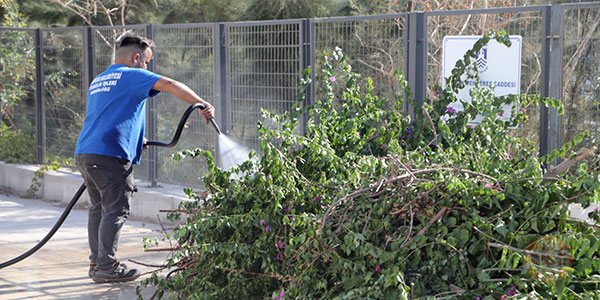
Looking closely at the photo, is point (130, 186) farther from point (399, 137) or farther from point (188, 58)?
point (188, 58)

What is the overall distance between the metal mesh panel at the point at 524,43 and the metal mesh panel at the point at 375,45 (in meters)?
0.27

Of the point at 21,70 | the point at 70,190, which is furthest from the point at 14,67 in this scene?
the point at 70,190

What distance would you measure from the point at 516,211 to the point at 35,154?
8640 millimetres

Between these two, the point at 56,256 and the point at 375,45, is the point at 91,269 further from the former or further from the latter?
the point at 375,45

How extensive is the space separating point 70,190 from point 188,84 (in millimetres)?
2328

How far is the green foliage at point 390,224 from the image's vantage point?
3.81 m

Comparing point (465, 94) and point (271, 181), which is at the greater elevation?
point (465, 94)

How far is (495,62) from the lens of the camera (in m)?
6.22

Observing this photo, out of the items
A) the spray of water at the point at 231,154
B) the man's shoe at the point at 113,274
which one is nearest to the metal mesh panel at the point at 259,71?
the spray of water at the point at 231,154

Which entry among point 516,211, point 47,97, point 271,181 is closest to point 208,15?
point 47,97

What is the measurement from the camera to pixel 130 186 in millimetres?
6176

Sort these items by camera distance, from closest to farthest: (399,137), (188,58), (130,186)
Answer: (399,137)
(130,186)
(188,58)

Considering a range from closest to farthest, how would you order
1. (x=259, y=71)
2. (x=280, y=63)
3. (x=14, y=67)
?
1. (x=280, y=63)
2. (x=259, y=71)
3. (x=14, y=67)

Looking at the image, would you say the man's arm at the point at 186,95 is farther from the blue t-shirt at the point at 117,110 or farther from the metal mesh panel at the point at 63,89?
the metal mesh panel at the point at 63,89
